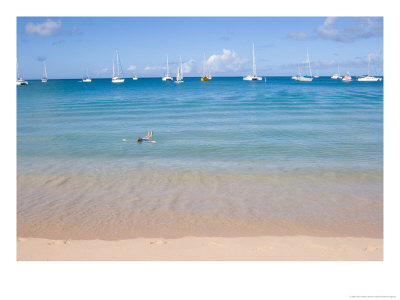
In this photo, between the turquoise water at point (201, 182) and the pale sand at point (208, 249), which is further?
the turquoise water at point (201, 182)

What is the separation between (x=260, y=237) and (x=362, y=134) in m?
15.0

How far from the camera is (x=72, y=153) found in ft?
51.9

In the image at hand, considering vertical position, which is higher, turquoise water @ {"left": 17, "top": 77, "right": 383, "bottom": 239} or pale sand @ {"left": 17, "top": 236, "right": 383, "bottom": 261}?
turquoise water @ {"left": 17, "top": 77, "right": 383, "bottom": 239}

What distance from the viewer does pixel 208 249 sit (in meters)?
6.89

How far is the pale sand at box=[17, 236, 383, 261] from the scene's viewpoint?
259 inches

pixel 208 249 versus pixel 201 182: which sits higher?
pixel 201 182

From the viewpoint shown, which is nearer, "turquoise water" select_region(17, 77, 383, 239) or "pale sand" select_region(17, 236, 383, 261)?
"pale sand" select_region(17, 236, 383, 261)

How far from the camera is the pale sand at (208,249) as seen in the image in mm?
6570

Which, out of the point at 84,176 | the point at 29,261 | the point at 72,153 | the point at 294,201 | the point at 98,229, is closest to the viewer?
the point at 29,261

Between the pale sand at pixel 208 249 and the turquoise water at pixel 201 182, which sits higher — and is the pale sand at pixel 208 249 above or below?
below

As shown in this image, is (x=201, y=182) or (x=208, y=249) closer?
(x=208, y=249)
